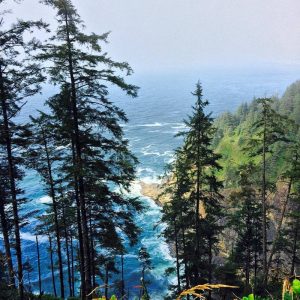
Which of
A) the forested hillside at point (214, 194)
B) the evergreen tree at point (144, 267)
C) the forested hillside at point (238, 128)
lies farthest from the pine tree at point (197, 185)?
the forested hillside at point (238, 128)

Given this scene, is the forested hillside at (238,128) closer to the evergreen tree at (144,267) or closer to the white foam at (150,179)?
the white foam at (150,179)

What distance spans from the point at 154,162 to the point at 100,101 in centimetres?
8410

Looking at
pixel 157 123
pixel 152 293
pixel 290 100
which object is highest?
pixel 290 100

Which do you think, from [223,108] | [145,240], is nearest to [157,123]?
[223,108]

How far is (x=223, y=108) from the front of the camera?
194375 mm

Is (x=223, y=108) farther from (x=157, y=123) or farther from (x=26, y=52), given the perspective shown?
(x=26, y=52)

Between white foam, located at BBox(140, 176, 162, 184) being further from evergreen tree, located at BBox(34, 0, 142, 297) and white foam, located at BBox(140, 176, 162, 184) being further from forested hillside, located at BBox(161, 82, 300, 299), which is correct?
evergreen tree, located at BBox(34, 0, 142, 297)

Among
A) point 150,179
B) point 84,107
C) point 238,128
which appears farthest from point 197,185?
point 238,128

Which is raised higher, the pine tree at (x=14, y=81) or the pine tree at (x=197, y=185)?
the pine tree at (x=14, y=81)

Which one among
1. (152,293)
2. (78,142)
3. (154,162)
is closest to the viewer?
(78,142)

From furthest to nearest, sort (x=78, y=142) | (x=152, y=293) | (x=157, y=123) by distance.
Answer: (x=157, y=123), (x=152, y=293), (x=78, y=142)

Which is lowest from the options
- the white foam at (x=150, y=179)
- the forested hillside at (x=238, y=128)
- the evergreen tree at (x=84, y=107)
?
the white foam at (x=150, y=179)

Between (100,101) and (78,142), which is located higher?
(100,101)

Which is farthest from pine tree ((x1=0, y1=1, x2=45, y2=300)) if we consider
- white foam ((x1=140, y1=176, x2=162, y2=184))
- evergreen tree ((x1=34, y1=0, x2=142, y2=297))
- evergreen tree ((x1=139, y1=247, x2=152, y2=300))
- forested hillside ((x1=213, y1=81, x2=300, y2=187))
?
forested hillside ((x1=213, y1=81, x2=300, y2=187))
